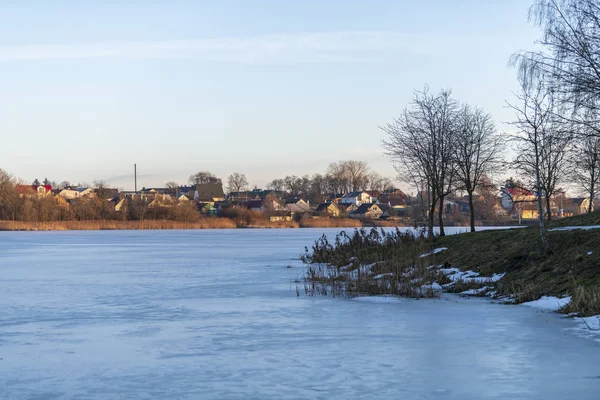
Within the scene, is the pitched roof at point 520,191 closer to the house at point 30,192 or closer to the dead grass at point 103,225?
the dead grass at point 103,225

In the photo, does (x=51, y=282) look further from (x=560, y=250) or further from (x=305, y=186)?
(x=305, y=186)

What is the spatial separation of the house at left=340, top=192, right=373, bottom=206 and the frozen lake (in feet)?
447

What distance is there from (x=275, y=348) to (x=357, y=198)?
14627 centimetres

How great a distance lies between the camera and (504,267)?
19.6 m

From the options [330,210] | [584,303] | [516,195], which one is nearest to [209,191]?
[330,210]

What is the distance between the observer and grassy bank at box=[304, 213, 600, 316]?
15.7 metres

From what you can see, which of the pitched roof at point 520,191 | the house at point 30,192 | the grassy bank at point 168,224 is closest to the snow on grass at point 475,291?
the pitched roof at point 520,191

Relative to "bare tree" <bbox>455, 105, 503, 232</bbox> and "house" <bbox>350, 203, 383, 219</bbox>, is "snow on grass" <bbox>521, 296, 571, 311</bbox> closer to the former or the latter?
"bare tree" <bbox>455, 105, 503, 232</bbox>

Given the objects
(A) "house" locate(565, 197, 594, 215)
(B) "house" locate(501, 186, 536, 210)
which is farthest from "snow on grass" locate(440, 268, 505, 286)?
(A) "house" locate(565, 197, 594, 215)

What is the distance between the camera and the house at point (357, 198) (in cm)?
15484

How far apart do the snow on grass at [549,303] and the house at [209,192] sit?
159 metres

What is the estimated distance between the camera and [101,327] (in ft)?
41.8

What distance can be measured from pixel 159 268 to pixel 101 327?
47.5 ft

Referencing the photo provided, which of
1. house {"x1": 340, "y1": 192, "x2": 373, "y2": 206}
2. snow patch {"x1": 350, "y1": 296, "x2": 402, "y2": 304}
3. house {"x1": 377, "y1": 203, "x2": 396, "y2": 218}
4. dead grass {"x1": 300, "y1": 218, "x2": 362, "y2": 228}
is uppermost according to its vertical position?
house {"x1": 340, "y1": 192, "x2": 373, "y2": 206}
